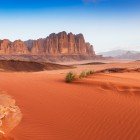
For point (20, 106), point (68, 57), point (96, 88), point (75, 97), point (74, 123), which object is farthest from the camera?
point (68, 57)

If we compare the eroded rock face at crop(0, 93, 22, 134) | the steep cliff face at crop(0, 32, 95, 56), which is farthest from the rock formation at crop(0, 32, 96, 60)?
the eroded rock face at crop(0, 93, 22, 134)

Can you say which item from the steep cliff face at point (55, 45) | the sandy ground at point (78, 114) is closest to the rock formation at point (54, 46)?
the steep cliff face at point (55, 45)

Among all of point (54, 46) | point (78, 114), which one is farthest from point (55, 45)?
point (78, 114)

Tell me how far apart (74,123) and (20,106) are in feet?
7.66

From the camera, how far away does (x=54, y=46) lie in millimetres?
146375

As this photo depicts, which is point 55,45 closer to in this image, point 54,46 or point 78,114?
point 54,46

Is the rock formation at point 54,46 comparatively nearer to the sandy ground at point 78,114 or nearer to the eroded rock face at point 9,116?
the sandy ground at point 78,114

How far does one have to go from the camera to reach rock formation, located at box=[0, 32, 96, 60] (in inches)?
5394

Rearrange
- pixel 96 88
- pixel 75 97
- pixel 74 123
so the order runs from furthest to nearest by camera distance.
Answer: pixel 96 88 < pixel 75 97 < pixel 74 123

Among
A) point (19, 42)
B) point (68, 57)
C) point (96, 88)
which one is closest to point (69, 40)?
point (68, 57)

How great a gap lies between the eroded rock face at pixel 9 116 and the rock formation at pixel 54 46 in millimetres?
127173

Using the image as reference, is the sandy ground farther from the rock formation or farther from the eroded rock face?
the rock formation

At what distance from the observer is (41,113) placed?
9.20 meters

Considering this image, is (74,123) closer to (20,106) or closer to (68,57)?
(20,106)
